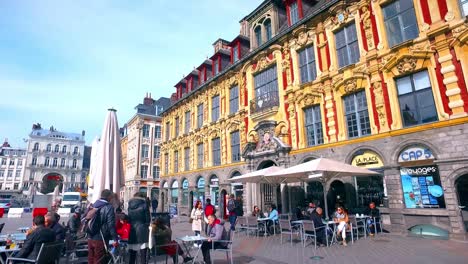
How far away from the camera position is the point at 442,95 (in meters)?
10.1

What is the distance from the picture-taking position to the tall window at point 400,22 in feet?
37.1

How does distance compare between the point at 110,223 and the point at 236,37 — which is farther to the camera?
the point at 236,37

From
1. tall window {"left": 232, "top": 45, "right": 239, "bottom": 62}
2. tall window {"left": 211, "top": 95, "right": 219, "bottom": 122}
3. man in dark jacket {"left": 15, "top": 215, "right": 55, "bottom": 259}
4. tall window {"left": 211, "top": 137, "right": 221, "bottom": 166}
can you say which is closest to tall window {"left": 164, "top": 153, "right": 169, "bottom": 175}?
tall window {"left": 211, "top": 137, "right": 221, "bottom": 166}

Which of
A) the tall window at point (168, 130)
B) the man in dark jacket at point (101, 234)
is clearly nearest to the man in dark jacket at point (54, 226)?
the man in dark jacket at point (101, 234)

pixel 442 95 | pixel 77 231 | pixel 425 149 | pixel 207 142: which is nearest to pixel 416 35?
pixel 442 95

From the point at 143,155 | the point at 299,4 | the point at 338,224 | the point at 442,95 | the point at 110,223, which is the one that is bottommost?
the point at 338,224

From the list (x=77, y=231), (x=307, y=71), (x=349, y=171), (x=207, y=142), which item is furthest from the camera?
(x=207, y=142)

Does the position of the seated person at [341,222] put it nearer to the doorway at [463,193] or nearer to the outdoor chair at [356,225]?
the outdoor chair at [356,225]

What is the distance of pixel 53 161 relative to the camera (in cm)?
6619

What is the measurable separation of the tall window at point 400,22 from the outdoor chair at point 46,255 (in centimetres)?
1377

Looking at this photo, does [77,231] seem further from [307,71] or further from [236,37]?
[236,37]

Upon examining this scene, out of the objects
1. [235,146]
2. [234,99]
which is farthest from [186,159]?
[234,99]

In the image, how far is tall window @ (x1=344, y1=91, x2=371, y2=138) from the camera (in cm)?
1252

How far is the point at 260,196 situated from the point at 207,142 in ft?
24.7
